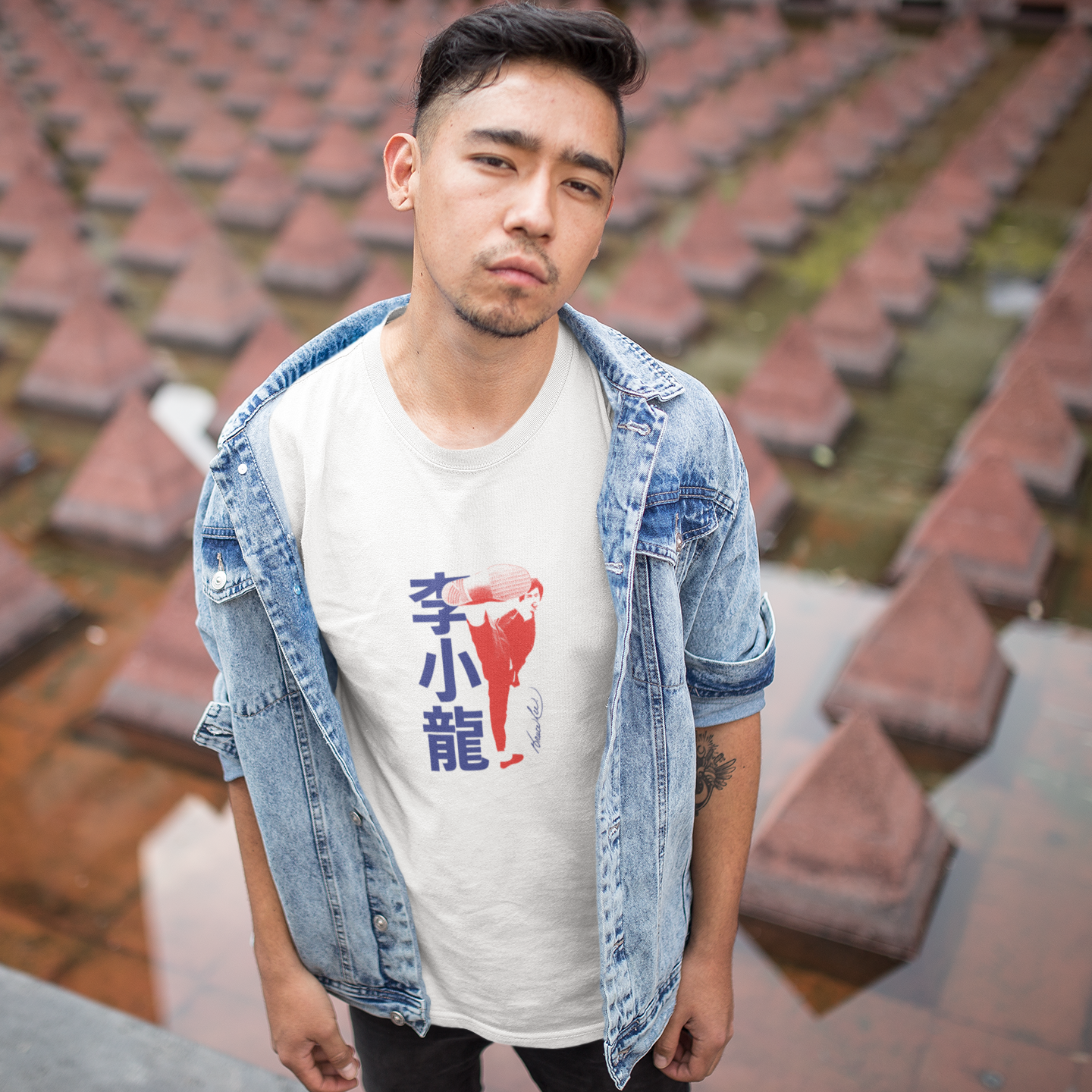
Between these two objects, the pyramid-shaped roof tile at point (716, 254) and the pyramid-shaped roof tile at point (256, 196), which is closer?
the pyramid-shaped roof tile at point (716, 254)

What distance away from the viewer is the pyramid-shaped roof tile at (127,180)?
833 cm

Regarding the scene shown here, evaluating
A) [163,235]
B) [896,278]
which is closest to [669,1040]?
[896,278]

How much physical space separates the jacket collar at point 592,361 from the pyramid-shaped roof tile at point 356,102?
9.37m

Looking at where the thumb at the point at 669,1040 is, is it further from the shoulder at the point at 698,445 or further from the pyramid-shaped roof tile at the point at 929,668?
the pyramid-shaped roof tile at the point at 929,668

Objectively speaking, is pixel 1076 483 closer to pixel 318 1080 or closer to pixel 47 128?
pixel 318 1080

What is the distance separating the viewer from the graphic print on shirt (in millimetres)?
1391

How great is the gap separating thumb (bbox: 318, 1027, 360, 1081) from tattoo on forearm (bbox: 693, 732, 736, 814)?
0.60 metres

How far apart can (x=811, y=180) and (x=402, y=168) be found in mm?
7352

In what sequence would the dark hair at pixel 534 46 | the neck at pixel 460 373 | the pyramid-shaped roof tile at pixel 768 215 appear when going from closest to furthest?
the dark hair at pixel 534 46 < the neck at pixel 460 373 < the pyramid-shaped roof tile at pixel 768 215

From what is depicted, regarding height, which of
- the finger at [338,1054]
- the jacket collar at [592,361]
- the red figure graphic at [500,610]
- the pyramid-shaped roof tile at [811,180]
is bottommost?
the pyramid-shaped roof tile at [811,180]

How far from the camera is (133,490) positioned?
4.62 meters

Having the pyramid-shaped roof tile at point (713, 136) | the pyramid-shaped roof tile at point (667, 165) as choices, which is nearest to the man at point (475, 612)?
the pyramid-shaped roof tile at point (667, 165)

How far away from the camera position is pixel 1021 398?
481 centimetres

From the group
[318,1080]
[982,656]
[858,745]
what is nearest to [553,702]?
[318,1080]
